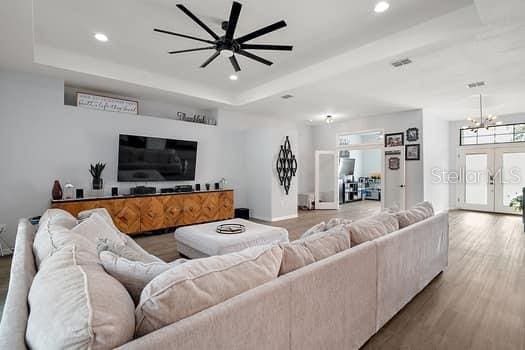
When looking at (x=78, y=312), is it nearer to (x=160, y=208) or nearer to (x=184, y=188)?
(x=160, y=208)

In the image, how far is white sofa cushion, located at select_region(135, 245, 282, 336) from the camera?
86 cm

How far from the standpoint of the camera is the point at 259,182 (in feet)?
21.6

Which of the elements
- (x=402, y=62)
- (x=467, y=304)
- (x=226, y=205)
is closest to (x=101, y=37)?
(x=226, y=205)

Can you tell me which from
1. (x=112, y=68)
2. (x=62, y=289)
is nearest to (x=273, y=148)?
(x=112, y=68)

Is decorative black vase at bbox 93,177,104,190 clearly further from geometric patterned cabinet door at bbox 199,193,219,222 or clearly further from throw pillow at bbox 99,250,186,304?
throw pillow at bbox 99,250,186,304

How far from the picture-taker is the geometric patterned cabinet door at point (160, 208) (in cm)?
437

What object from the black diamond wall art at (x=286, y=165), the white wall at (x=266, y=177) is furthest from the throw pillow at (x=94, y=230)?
the black diamond wall art at (x=286, y=165)

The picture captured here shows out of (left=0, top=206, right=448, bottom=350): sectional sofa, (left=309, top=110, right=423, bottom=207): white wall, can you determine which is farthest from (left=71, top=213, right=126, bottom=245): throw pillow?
(left=309, top=110, right=423, bottom=207): white wall

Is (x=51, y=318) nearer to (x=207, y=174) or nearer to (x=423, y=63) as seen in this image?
(x=423, y=63)

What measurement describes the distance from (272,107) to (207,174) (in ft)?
7.49

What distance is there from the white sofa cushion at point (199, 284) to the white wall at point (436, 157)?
6.85m

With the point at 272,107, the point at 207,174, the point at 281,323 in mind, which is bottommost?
the point at 281,323

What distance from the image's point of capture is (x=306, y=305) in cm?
130

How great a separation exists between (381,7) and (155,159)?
4.56 m
